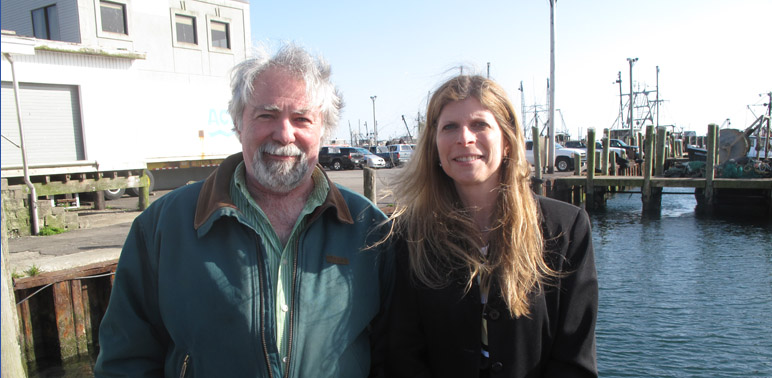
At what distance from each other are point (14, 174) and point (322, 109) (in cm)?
1203

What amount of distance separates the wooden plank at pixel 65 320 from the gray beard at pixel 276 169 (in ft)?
18.2

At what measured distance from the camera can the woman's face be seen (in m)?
2.38

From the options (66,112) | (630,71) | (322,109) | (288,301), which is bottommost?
(288,301)

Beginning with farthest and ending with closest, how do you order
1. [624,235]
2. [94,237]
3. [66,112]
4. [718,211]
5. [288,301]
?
[718,211], [624,235], [66,112], [94,237], [288,301]

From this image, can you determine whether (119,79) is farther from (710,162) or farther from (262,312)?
(710,162)

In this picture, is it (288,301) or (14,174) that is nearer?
(288,301)

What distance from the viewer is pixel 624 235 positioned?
16.4 metres

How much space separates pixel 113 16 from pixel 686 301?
18397 mm

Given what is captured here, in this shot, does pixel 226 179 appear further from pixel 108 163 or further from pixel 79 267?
pixel 108 163

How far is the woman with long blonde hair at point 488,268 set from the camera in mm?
2295

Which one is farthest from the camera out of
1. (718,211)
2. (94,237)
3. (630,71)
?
(630,71)

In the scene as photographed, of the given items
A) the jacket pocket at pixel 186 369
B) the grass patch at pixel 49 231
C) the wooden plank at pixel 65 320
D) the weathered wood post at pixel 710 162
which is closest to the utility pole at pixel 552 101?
the weathered wood post at pixel 710 162

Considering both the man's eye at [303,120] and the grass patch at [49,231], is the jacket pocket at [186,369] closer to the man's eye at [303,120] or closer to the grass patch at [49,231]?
the man's eye at [303,120]

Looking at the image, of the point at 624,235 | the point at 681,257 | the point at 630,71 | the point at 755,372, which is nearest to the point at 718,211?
the point at 624,235
